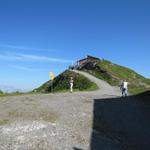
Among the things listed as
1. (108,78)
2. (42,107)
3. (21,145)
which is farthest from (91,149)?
(108,78)

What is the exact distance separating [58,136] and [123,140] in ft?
14.3

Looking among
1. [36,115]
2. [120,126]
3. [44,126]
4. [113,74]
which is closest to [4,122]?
[44,126]

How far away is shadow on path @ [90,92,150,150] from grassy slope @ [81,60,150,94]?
3374 cm

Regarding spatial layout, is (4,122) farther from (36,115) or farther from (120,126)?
(120,126)

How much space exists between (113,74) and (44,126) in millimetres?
53738

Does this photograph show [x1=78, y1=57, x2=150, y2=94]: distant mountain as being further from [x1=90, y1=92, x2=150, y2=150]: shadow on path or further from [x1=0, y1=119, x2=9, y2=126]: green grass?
[x1=0, y1=119, x2=9, y2=126]: green grass

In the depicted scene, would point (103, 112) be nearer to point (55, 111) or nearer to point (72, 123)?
point (55, 111)

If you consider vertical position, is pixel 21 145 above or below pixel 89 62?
below

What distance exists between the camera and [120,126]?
24.0 m

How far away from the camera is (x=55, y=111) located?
26.3 metres

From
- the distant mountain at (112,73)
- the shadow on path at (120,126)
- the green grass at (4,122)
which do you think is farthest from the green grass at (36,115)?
the distant mountain at (112,73)

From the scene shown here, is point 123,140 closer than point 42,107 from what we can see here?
Yes

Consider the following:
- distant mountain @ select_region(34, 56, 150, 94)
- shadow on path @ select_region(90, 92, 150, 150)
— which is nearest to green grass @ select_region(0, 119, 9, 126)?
shadow on path @ select_region(90, 92, 150, 150)

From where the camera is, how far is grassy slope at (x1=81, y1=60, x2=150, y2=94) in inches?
2717
